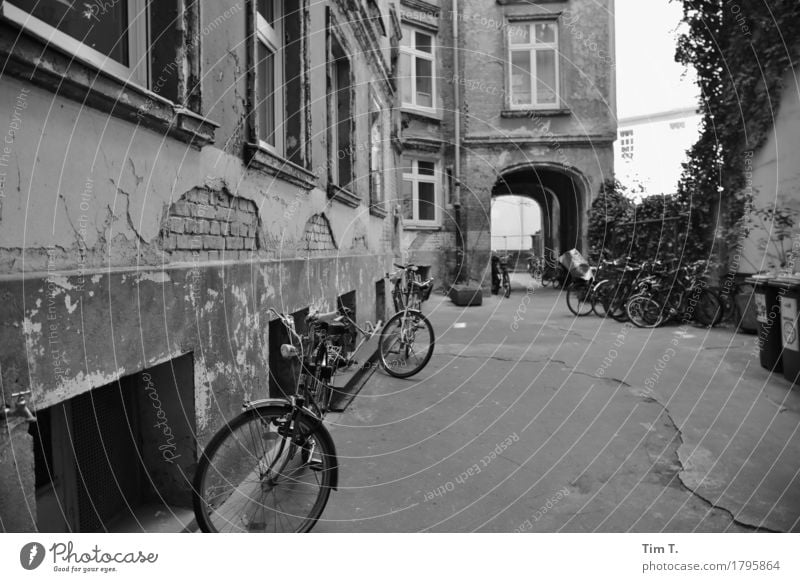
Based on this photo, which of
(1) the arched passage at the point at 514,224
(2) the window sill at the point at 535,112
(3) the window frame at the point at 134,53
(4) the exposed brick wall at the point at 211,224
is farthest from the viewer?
(1) the arched passage at the point at 514,224

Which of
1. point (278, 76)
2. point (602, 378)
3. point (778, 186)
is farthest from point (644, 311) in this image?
point (278, 76)

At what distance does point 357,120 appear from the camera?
8.13m

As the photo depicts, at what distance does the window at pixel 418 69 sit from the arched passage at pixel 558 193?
123 inches

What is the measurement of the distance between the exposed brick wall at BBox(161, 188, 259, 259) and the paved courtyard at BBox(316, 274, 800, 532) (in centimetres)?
159

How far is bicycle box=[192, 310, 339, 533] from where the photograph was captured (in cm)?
278

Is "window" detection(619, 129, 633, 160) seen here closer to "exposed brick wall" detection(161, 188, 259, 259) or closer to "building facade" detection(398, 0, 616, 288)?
"building facade" detection(398, 0, 616, 288)

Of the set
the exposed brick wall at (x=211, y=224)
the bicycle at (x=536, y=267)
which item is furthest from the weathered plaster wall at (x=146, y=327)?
the bicycle at (x=536, y=267)

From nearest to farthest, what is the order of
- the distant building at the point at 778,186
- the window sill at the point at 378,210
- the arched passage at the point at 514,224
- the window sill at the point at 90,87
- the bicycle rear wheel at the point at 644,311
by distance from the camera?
the window sill at the point at 90,87
the distant building at the point at 778,186
the window sill at the point at 378,210
the bicycle rear wheel at the point at 644,311
the arched passage at the point at 514,224

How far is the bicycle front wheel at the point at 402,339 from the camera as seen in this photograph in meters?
6.43

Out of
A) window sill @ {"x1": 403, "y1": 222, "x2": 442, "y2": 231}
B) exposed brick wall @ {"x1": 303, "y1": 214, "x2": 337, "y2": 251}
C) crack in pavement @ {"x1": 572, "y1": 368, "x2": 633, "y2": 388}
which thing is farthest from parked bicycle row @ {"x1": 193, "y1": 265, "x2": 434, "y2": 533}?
window sill @ {"x1": 403, "y1": 222, "x2": 442, "y2": 231}

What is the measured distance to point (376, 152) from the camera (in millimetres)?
9781

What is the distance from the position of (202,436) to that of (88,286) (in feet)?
4.08

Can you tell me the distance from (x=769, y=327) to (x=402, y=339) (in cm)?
394

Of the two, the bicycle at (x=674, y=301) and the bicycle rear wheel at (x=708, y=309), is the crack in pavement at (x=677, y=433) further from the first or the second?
the bicycle rear wheel at (x=708, y=309)
